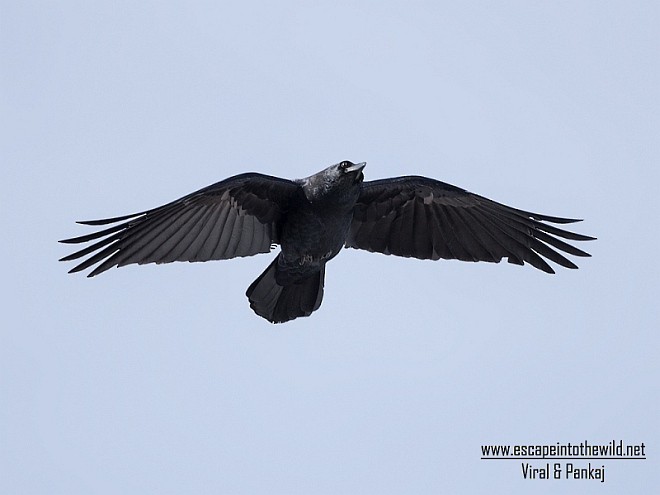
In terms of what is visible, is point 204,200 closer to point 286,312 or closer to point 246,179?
point 246,179

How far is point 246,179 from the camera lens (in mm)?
13023

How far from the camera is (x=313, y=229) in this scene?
43.0 feet

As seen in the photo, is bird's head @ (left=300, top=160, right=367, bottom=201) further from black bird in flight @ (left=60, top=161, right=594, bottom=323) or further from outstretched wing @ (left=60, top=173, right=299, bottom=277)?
outstretched wing @ (left=60, top=173, right=299, bottom=277)

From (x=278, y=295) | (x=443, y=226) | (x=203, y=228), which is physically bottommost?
(x=278, y=295)

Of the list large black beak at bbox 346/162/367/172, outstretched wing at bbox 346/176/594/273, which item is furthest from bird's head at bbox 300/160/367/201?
outstretched wing at bbox 346/176/594/273

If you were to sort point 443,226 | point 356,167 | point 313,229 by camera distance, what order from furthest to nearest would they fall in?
1. point 443,226
2. point 313,229
3. point 356,167

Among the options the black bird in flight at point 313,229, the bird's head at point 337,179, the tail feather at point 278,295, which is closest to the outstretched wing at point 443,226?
the black bird in flight at point 313,229

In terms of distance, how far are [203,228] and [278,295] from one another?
1595 millimetres

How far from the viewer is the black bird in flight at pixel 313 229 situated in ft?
41.4

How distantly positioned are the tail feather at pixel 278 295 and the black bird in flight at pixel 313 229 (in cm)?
1

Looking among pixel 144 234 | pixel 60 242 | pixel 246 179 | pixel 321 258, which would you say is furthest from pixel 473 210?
pixel 60 242

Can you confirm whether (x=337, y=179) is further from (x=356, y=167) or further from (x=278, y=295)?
(x=278, y=295)

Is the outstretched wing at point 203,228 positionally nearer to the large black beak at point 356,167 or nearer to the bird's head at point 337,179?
the bird's head at point 337,179

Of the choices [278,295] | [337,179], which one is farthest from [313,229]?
[278,295]
